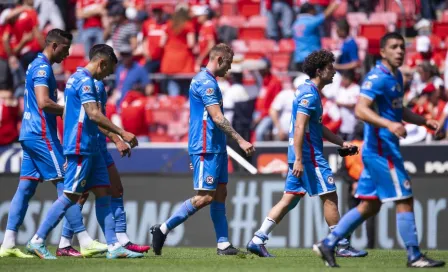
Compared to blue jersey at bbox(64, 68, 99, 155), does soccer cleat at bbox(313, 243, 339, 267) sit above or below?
below

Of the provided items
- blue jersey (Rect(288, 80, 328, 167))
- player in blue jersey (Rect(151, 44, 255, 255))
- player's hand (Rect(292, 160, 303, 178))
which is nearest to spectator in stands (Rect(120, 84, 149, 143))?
player in blue jersey (Rect(151, 44, 255, 255))

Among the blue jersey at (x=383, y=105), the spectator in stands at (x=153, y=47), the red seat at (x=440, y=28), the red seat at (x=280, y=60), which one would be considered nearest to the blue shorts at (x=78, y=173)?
the blue jersey at (x=383, y=105)

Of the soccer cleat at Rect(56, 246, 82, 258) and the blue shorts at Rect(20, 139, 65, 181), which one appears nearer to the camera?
the blue shorts at Rect(20, 139, 65, 181)

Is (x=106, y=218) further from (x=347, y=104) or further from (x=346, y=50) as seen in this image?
(x=346, y=50)

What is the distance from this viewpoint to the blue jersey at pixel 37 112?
12367mm

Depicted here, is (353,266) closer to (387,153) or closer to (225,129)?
(387,153)

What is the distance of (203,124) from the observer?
1257cm

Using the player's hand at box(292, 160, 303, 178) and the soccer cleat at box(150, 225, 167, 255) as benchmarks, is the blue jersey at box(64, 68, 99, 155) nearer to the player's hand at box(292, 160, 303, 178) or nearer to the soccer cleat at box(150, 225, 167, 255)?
the soccer cleat at box(150, 225, 167, 255)

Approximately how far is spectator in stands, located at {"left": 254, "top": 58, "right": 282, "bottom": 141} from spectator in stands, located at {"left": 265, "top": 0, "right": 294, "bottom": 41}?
2.46m

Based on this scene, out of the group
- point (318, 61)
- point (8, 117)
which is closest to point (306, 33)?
point (8, 117)

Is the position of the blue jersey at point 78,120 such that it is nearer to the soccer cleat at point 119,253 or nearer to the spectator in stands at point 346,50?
the soccer cleat at point 119,253

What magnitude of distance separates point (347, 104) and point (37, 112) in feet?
25.9

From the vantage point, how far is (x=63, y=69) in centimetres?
2447

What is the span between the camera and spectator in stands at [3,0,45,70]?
2341cm
